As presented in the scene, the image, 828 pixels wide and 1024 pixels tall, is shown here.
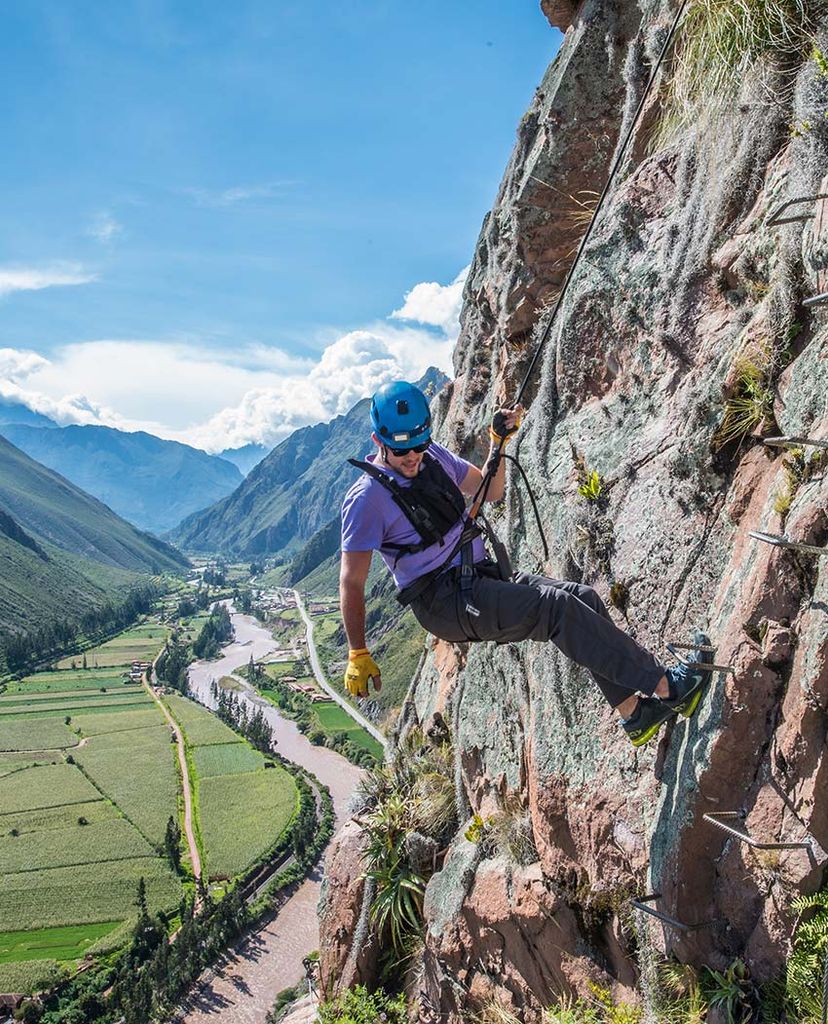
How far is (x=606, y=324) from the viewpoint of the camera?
24.7ft

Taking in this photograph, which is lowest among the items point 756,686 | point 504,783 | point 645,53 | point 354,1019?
point 354,1019

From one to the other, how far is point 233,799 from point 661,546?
91442mm

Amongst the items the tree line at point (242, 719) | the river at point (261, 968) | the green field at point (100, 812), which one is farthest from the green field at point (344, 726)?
the river at point (261, 968)

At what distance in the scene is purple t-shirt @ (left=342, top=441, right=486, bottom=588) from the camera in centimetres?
598

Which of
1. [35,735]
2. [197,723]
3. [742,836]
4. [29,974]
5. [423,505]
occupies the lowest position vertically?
[29,974]

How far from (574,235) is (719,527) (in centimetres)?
617

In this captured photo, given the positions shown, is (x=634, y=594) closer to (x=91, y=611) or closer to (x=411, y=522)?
(x=411, y=522)

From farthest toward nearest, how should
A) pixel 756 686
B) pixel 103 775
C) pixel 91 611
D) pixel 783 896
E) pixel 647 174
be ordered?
pixel 91 611, pixel 103 775, pixel 647 174, pixel 756 686, pixel 783 896

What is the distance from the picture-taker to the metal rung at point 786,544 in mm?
4332

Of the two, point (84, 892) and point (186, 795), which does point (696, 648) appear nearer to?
point (84, 892)

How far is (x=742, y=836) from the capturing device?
179 inches

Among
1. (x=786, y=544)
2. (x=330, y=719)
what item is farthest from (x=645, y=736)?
(x=330, y=719)

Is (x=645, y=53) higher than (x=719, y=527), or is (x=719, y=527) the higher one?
(x=645, y=53)

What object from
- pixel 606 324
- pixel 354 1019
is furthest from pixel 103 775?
pixel 606 324
